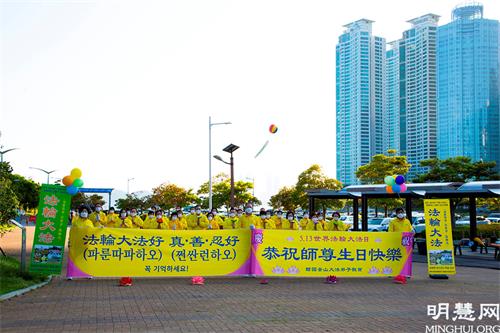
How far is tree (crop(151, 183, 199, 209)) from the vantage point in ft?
234

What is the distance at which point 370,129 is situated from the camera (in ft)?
361

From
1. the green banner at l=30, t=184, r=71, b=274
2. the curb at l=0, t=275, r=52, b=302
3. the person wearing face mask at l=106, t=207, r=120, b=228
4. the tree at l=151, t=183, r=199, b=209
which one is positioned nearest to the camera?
the curb at l=0, t=275, r=52, b=302

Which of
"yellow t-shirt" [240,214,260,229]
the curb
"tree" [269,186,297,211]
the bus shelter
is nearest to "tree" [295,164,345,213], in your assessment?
"tree" [269,186,297,211]

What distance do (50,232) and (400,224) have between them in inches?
339

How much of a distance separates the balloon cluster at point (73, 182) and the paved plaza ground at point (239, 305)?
212 centimetres

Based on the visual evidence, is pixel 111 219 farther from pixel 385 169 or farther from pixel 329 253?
pixel 385 169

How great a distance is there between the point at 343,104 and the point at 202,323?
357 feet

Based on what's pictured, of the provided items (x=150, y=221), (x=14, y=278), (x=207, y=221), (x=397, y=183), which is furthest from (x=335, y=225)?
(x=14, y=278)

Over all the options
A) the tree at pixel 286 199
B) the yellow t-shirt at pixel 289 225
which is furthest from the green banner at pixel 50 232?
the tree at pixel 286 199

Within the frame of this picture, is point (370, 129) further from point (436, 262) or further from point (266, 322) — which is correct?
point (266, 322)

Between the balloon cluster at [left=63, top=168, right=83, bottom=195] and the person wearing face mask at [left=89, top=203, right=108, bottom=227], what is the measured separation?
179 centimetres

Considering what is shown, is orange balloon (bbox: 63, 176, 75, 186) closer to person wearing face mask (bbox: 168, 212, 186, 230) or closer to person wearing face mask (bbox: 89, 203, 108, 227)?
person wearing face mask (bbox: 89, 203, 108, 227)

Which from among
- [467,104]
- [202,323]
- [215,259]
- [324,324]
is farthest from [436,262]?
[467,104]

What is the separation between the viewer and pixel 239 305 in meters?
10.5
